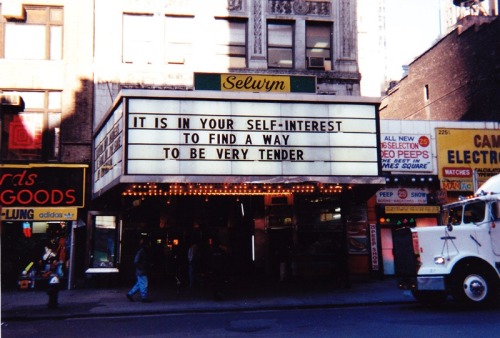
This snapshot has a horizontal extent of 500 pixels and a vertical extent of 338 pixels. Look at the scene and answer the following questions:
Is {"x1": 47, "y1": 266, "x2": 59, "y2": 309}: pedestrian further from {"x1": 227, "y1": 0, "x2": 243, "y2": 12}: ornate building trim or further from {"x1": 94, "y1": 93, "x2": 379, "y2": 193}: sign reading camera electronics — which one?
{"x1": 227, "y1": 0, "x2": 243, "y2": 12}: ornate building trim

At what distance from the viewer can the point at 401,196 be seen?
22391 millimetres

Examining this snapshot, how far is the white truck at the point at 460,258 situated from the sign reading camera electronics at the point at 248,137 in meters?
3.02

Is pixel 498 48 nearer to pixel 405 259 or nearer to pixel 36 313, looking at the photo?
pixel 405 259

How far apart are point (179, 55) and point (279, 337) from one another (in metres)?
14.4

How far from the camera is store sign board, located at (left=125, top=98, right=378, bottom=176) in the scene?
590 inches

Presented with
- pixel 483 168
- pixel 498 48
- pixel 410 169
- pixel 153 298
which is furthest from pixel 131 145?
pixel 498 48

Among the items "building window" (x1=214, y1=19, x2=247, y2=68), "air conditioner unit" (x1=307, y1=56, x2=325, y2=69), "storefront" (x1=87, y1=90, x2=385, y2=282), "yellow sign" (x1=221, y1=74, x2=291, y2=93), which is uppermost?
"building window" (x1=214, y1=19, x2=247, y2=68)

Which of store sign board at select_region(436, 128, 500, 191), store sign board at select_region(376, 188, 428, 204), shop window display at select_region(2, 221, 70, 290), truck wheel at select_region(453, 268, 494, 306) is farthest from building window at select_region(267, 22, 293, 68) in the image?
truck wheel at select_region(453, 268, 494, 306)

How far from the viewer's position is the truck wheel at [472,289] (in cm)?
1267

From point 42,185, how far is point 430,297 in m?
14.0

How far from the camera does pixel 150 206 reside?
851 inches

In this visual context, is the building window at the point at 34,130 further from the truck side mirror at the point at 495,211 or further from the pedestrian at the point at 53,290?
the truck side mirror at the point at 495,211

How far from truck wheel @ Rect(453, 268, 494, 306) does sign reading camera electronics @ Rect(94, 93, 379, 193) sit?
4161 millimetres

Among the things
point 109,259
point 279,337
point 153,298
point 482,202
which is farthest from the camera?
point 109,259
